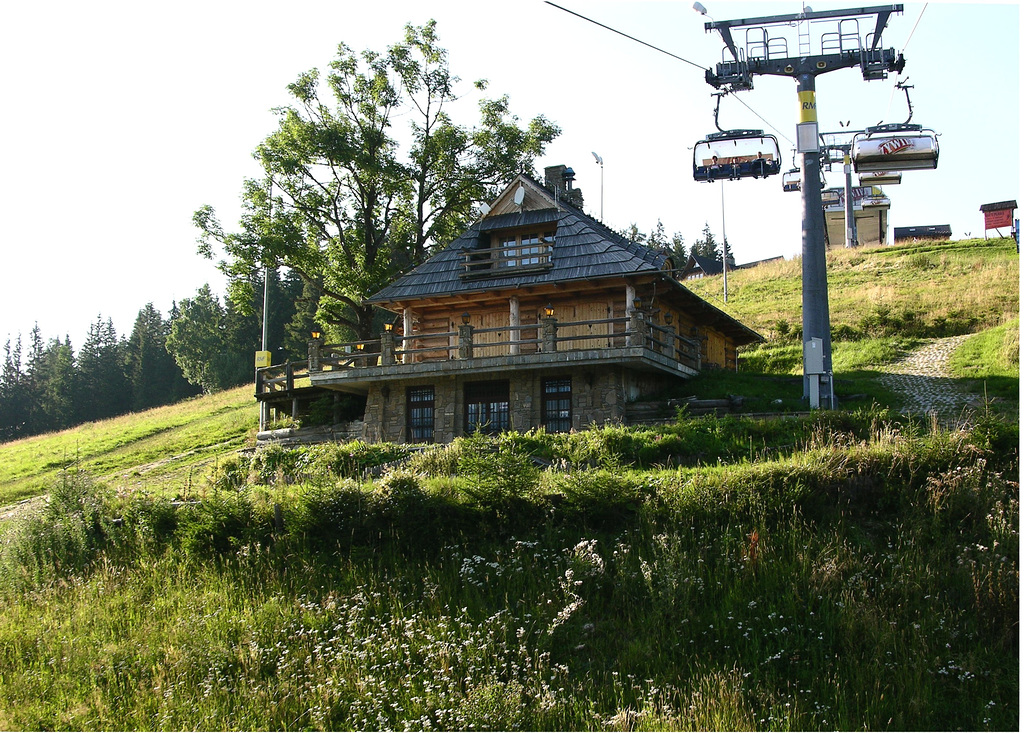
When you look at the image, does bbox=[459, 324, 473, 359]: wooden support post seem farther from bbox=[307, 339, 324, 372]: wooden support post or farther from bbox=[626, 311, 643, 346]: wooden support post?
bbox=[307, 339, 324, 372]: wooden support post

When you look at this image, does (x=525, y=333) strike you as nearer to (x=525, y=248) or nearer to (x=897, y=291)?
(x=525, y=248)

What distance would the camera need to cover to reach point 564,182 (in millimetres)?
30094

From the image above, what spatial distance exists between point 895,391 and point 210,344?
54561mm

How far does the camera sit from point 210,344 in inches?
2657

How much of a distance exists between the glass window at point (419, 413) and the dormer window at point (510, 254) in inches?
145

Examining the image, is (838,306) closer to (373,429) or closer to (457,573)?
(373,429)

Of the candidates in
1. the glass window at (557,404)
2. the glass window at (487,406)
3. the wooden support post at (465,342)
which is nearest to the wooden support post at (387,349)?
the wooden support post at (465,342)

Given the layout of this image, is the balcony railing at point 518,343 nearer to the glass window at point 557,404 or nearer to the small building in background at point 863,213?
the glass window at point 557,404

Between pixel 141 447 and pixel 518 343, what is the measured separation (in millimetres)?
18045

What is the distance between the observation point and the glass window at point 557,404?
23312 millimetres

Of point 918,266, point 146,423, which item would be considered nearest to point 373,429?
point 146,423

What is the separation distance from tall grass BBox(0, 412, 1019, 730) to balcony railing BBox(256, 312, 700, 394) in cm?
848

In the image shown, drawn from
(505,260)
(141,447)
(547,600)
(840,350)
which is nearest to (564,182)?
(505,260)

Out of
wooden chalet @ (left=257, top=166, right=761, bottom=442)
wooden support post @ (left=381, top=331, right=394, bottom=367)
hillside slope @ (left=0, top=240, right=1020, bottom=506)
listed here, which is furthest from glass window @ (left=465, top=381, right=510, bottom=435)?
hillside slope @ (left=0, top=240, right=1020, bottom=506)
